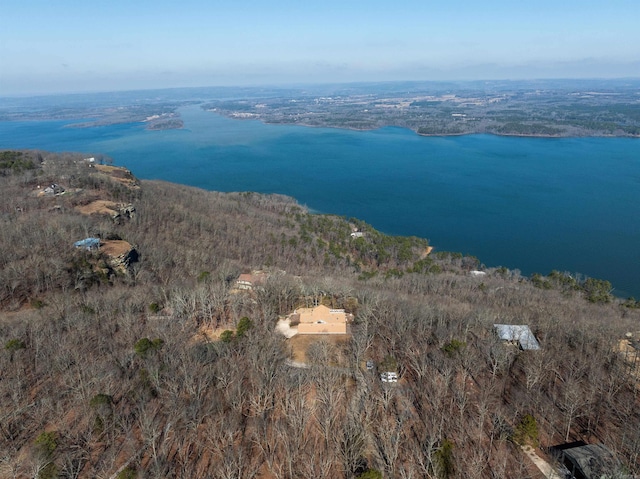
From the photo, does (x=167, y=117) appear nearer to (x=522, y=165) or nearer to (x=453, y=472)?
(x=522, y=165)

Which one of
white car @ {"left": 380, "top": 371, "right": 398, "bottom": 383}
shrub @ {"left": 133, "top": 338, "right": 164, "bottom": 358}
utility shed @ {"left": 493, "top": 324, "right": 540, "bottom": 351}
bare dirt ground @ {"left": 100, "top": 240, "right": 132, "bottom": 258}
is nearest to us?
white car @ {"left": 380, "top": 371, "right": 398, "bottom": 383}

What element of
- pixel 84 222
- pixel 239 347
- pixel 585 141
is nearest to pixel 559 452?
pixel 239 347

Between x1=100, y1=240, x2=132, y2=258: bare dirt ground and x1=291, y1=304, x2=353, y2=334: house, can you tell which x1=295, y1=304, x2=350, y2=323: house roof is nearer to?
x1=291, y1=304, x2=353, y2=334: house

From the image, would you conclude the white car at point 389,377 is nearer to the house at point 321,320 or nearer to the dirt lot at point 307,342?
the dirt lot at point 307,342

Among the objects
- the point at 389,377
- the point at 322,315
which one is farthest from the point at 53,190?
the point at 389,377

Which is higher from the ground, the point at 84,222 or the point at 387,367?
the point at 84,222

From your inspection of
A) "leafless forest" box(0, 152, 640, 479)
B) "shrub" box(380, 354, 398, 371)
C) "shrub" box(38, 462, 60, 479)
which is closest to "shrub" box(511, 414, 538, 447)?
"leafless forest" box(0, 152, 640, 479)
